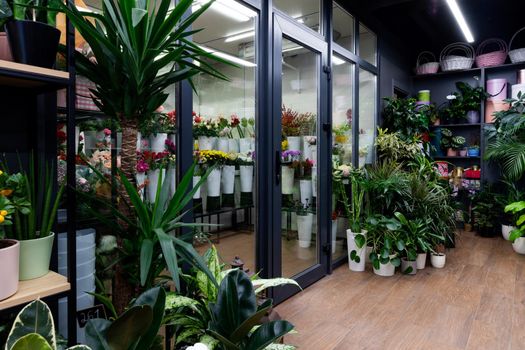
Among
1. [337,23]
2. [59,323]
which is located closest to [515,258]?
[337,23]

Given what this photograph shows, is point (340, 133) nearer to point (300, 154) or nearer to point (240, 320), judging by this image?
point (300, 154)

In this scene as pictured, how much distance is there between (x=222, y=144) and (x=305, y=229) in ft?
4.03

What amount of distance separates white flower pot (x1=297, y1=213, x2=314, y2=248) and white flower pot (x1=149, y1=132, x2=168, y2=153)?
1552 millimetres

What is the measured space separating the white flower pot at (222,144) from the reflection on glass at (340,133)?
4.84 ft

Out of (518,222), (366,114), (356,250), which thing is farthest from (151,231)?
(518,222)

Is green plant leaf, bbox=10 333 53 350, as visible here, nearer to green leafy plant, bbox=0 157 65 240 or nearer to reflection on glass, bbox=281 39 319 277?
green leafy plant, bbox=0 157 65 240

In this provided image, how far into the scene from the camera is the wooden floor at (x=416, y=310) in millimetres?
2143

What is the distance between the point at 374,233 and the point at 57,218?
2790 mm

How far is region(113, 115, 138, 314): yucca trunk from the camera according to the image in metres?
1.33

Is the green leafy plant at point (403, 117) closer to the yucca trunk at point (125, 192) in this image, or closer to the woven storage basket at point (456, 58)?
the woven storage basket at point (456, 58)

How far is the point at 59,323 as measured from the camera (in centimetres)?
144

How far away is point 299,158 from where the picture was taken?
3.07 metres

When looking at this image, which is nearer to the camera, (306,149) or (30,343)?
(30,343)

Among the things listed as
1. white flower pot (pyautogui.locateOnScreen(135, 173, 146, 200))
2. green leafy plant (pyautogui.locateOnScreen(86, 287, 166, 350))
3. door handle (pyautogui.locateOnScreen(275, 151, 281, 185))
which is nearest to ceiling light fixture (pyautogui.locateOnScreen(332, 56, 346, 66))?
door handle (pyautogui.locateOnScreen(275, 151, 281, 185))
